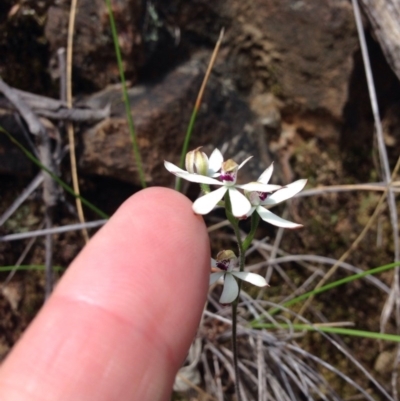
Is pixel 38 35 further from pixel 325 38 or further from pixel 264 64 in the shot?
pixel 325 38

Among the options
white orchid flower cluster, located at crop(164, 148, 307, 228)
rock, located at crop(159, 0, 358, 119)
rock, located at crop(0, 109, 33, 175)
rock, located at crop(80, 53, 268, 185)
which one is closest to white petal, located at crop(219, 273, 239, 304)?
white orchid flower cluster, located at crop(164, 148, 307, 228)

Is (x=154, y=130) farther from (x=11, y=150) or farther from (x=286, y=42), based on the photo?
(x=286, y=42)

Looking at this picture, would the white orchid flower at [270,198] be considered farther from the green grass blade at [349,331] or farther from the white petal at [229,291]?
the green grass blade at [349,331]

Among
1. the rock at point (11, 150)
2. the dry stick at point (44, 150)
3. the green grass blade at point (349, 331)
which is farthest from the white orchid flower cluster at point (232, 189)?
the rock at point (11, 150)

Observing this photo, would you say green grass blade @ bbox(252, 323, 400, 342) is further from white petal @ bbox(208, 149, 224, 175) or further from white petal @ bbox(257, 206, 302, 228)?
white petal @ bbox(208, 149, 224, 175)

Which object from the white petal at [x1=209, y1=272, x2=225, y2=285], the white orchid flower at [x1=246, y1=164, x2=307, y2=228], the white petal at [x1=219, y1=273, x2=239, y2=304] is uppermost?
the white orchid flower at [x1=246, y1=164, x2=307, y2=228]
